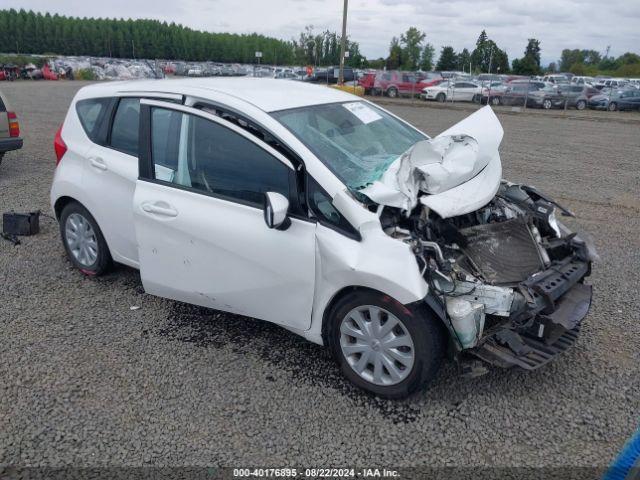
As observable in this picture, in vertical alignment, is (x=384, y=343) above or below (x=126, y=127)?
below

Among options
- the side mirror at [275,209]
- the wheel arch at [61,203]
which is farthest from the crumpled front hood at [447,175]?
the wheel arch at [61,203]

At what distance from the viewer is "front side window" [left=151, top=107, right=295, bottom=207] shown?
3.46m

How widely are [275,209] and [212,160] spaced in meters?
0.84

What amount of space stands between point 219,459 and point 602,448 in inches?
79.8

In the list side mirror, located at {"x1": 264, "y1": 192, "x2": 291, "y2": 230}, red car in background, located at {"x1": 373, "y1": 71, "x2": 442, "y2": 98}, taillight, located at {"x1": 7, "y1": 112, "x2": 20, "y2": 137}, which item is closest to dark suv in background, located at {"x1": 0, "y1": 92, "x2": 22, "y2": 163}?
taillight, located at {"x1": 7, "y1": 112, "x2": 20, "y2": 137}

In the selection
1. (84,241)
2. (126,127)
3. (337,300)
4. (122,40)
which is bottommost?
(84,241)

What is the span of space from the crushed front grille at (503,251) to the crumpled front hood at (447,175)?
0.24 m

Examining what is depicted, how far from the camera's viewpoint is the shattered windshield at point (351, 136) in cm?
347

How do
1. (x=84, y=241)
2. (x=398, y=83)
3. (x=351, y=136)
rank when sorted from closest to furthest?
(x=351, y=136), (x=84, y=241), (x=398, y=83)

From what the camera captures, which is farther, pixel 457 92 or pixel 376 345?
pixel 457 92

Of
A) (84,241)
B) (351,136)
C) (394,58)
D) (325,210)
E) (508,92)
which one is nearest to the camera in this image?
(325,210)

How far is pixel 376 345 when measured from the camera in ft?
10.4

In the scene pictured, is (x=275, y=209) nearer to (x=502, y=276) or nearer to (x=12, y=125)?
(x=502, y=276)

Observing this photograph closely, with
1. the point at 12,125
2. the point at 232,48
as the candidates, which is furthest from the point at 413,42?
the point at 12,125
